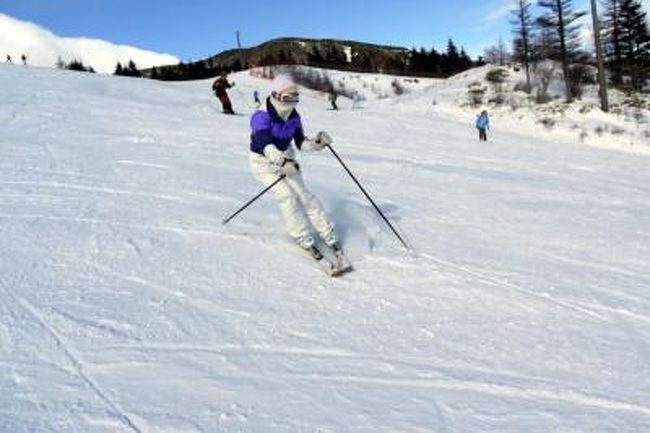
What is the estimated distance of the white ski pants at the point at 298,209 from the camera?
7.25 m

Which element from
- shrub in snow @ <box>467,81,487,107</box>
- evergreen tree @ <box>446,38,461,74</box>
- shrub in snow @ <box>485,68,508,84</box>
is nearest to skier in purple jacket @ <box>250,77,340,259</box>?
shrub in snow @ <box>467,81,487,107</box>

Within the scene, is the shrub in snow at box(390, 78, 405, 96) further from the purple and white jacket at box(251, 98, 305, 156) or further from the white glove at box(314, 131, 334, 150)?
the purple and white jacket at box(251, 98, 305, 156)

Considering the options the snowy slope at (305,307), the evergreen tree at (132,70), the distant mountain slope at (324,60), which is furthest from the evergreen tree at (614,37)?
the evergreen tree at (132,70)

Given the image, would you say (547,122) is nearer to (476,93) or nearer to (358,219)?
(476,93)

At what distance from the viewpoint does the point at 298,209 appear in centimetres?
732

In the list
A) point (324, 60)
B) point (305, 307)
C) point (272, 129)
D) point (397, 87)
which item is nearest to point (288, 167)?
point (272, 129)

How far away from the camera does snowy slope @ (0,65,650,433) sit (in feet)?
14.3

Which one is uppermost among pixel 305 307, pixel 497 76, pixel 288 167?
pixel 497 76

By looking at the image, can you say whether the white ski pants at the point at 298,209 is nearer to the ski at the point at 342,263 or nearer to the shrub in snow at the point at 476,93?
the ski at the point at 342,263

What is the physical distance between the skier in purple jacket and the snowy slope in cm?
37

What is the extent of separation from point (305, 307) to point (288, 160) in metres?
1.63

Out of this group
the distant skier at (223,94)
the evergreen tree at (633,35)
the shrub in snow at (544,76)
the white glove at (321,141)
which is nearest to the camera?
the white glove at (321,141)

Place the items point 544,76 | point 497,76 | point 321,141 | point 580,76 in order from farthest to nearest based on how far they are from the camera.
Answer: point 497,76
point 544,76
point 580,76
point 321,141

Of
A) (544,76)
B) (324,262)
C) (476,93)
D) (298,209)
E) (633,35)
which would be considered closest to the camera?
(324,262)
